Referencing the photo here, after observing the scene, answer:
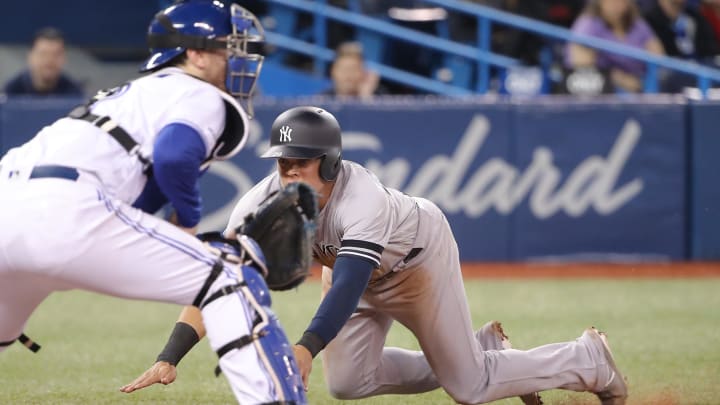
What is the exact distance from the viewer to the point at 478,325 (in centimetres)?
823

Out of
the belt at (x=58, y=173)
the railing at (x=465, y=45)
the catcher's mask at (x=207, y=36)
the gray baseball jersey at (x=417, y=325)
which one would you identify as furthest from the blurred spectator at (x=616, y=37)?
the belt at (x=58, y=173)

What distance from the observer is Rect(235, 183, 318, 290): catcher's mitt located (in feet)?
13.9

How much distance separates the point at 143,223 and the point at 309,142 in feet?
3.27

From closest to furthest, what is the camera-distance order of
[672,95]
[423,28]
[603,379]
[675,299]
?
[603,379]
[675,299]
[672,95]
[423,28]

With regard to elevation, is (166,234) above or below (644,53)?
above

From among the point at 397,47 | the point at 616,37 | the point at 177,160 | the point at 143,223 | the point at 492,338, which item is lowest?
the point at 492,338

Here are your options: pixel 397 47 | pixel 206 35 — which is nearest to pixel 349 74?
pixel 397 47

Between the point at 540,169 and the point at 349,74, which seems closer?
the point at 540,169

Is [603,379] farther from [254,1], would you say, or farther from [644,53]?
[254,1]

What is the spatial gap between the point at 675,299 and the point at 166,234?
6538mm

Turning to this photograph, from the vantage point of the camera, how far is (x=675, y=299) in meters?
9.70

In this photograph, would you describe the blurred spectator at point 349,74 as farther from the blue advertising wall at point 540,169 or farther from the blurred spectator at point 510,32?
the blurred spectator at point 510,32

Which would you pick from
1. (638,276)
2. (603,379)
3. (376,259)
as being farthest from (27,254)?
(638,276)

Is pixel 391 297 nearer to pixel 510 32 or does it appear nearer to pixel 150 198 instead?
pixel 150 198
